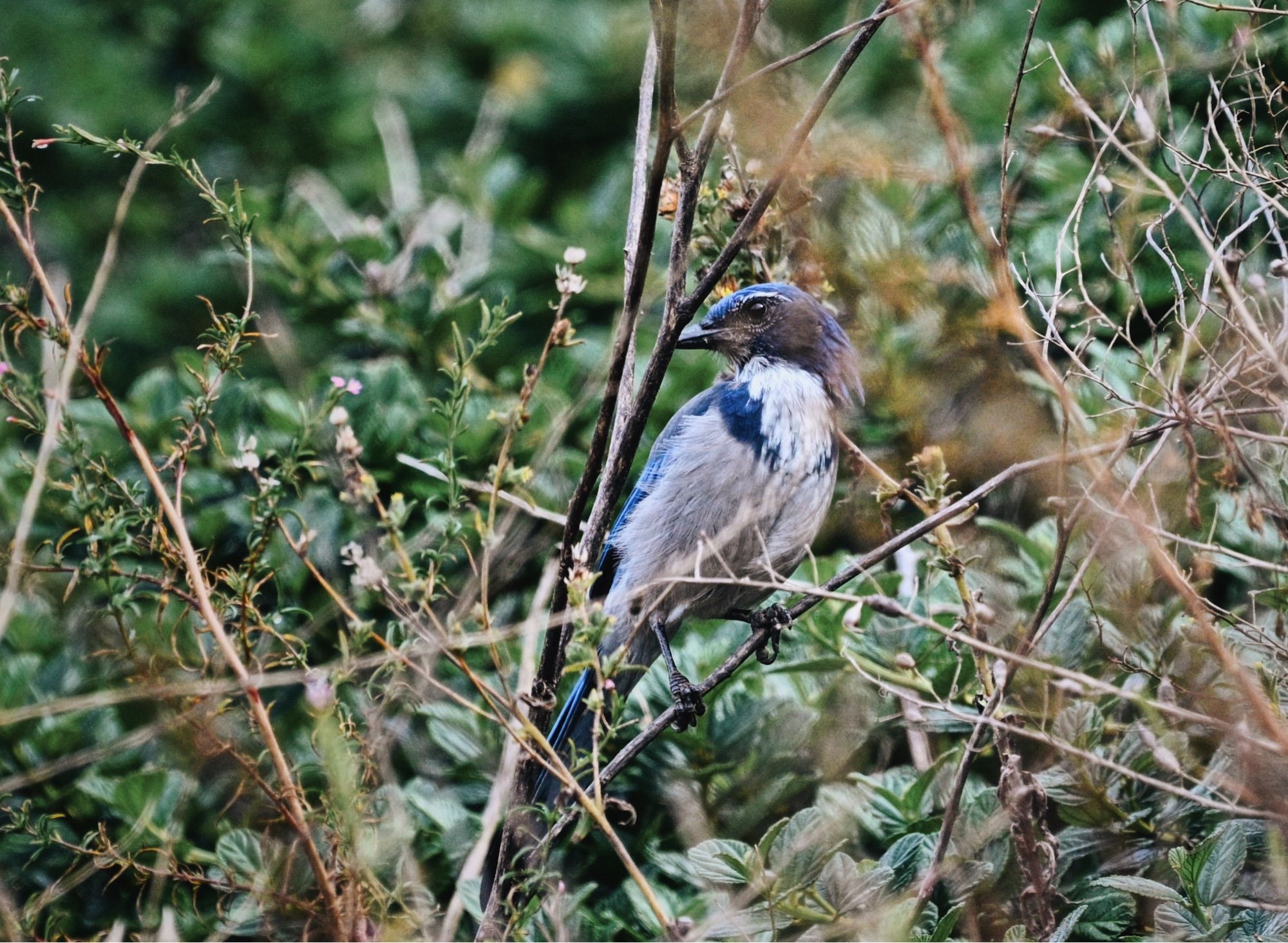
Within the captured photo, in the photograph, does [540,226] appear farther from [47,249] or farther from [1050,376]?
[1050,376]

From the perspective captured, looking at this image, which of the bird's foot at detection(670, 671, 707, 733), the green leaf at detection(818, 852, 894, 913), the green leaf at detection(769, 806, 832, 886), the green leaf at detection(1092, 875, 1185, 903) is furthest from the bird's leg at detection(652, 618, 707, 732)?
the green leaf at detection(1092, 875, 1185, 903)

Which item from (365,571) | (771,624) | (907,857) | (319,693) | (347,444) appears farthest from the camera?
(771,624)

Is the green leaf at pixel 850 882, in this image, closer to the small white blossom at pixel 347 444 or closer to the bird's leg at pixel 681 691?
the bird's leg at pixel 681 691

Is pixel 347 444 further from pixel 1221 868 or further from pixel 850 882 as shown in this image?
pixel 1221 868

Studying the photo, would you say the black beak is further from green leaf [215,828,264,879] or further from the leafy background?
green leaf [215,828,264,879]

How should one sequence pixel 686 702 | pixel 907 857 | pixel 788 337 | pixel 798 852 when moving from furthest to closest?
pixel 788 337 < pixel 686 702 < pixel 907 857 < pixel 798 852

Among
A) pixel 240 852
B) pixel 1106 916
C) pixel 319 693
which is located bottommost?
pixel 240 852

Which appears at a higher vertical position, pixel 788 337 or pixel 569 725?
pixel 788 337

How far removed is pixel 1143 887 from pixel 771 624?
1.00m

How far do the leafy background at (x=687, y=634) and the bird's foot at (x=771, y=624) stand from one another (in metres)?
0.07

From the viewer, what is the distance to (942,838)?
2.61 metres

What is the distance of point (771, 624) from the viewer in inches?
128

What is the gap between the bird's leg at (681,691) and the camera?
10.2 ft

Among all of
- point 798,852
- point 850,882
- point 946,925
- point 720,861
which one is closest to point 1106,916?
point 946,925
